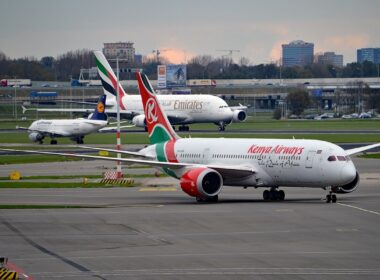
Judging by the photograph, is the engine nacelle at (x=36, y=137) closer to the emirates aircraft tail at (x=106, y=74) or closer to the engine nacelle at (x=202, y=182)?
the emirates aircraft tail at (x=106, y=74)

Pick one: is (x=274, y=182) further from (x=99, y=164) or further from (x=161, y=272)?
(x=99, y=164)

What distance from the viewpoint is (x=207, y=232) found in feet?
141

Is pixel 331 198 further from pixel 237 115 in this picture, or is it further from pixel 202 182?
pixel 237 115

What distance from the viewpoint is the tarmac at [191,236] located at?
32.8 meters

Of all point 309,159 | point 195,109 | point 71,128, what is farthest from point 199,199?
point 195,109

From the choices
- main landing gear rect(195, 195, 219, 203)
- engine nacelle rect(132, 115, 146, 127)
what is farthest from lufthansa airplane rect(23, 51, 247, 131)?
main landing gear rect(195, 195, 219, 203)

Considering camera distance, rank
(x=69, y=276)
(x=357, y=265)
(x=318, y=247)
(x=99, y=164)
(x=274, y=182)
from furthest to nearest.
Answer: (x=99, y=164) < (x=274, y=182) < (x=318, y=247) < (x=357, y=265) < (x=69, y=276)

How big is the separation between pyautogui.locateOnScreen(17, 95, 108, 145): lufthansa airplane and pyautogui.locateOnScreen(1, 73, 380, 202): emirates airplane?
64332 mm

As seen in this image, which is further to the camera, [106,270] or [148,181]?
[148,181]

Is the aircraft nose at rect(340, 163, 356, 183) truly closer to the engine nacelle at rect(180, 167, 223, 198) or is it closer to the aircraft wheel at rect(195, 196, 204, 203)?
the engine nacelle at rect(180, 167, 223, 198)

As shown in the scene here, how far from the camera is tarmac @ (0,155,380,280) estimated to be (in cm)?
3281

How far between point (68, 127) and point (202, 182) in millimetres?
73753

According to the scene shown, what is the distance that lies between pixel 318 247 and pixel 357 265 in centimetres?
447

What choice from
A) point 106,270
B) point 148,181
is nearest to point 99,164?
point 148,181
